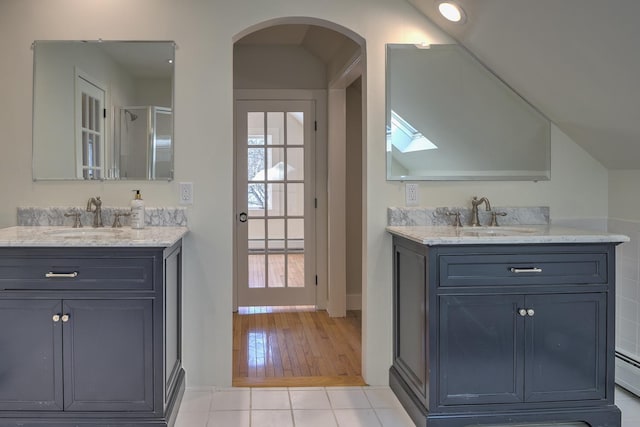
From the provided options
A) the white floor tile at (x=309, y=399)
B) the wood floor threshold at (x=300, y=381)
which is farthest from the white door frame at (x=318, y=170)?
the white floor tile at (x=309, y=399)

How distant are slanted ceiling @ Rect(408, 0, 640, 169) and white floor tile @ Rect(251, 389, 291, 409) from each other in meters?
2.01

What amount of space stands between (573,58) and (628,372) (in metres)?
1.67

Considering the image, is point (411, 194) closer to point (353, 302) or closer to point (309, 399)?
point (309, 399)

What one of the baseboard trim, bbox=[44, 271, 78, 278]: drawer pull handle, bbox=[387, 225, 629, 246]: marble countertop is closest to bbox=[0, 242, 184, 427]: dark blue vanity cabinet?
bbox=[44, 271, 78, 278]: drawer pull handle

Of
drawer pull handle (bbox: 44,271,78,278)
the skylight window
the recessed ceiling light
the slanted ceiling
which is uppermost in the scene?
the recessed ceiling light

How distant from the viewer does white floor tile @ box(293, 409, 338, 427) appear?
101 inches

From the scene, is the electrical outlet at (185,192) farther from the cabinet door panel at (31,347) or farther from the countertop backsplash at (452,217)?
the countertop backsplash at (452,217)

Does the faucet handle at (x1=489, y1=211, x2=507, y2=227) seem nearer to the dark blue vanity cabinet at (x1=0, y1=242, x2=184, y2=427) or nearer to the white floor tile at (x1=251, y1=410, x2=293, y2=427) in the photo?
the white floor tile at (x1=251, y1=410, x2=293, y2=427)

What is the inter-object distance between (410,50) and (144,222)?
5.40 ft

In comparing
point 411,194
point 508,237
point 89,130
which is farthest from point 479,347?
point 89,130

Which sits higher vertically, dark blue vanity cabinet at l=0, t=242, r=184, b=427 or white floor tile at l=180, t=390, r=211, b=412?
dark blue vanity cabinet at l=0, t=242, r=184, b=427

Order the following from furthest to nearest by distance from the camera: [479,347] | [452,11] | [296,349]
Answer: [296,349] → [452,11] → [479,347]

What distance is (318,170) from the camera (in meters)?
4.86

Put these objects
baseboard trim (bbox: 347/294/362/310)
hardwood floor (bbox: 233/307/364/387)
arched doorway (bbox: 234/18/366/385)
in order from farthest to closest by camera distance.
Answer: baseboard trim (bbox: 347/294/362/310) → arched doorway (bbox: 234/18/366/385) → hardwood floor (bbox: 233/307/364/387)
